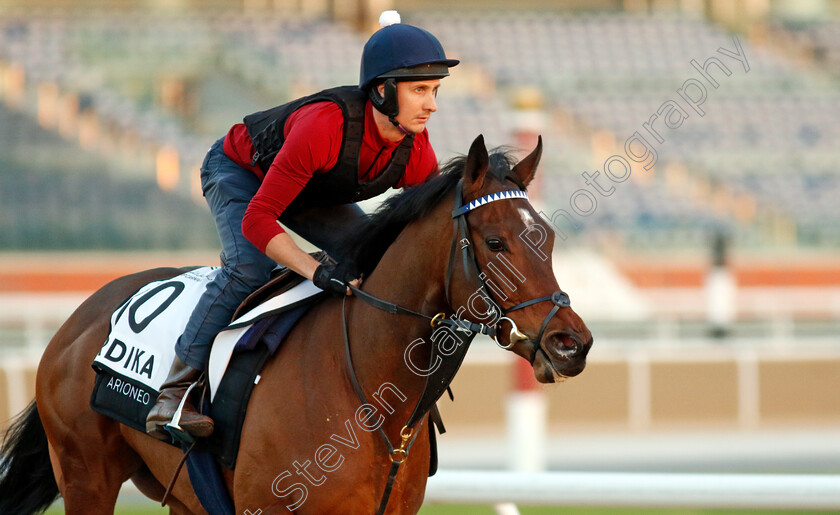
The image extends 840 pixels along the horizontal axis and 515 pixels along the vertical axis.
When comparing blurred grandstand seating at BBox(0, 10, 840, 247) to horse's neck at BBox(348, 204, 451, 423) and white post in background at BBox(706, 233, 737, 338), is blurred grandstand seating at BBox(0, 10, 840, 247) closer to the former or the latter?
white post in background at BBox(706, 233, 737, 338)

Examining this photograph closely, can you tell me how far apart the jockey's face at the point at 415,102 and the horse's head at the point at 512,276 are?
29 centimetres

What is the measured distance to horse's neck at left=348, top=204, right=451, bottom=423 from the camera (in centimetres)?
264

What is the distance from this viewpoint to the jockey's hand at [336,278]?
9.01 feet

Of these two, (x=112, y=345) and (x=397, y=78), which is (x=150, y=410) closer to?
(x=112, y=345)

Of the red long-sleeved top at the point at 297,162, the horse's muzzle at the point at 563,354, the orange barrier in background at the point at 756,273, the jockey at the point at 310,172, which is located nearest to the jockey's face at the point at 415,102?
the jockey at the point at 310,172

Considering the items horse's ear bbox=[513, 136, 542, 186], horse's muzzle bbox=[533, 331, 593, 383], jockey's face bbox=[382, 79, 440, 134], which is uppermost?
jockey's face bbox=[382, 79, 440, 134]

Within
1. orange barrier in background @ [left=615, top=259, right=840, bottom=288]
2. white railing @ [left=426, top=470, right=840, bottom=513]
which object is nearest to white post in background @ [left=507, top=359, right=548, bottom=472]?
white railing @ [left=426, top=470, right=840, bottom=513]

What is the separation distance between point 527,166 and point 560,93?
15321mm

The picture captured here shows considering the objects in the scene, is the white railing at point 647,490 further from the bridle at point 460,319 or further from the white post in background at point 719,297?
the white post in background at point 719,297

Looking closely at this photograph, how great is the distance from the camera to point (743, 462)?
7.13 m

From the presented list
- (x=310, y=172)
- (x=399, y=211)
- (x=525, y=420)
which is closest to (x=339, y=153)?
(x=310, y=172)

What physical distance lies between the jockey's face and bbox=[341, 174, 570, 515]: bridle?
0.87 feet

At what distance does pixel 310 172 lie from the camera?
9.15 feet

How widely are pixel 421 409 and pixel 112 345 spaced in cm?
115
